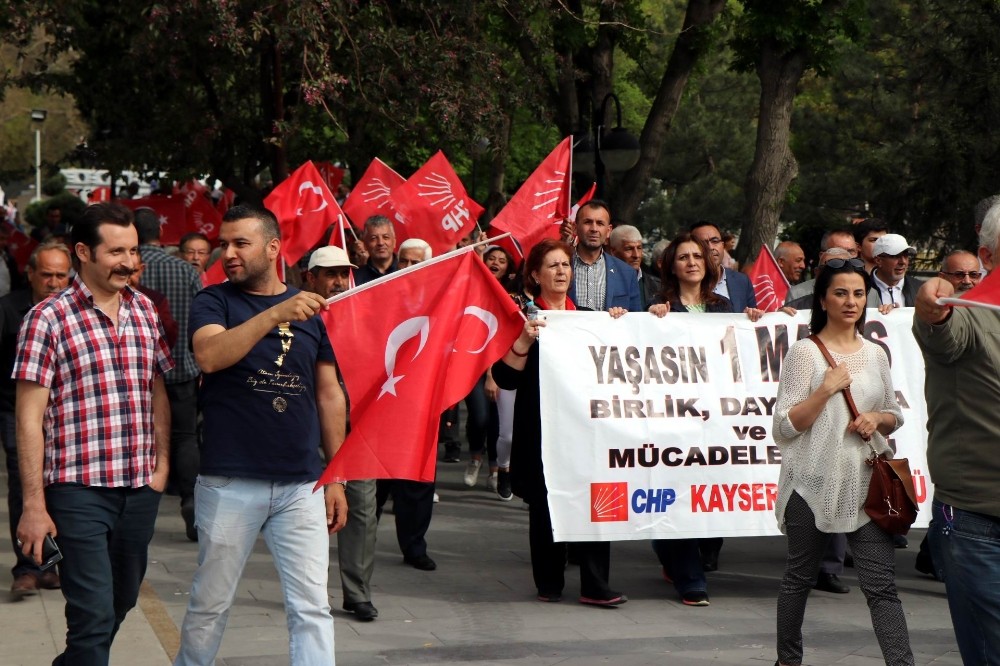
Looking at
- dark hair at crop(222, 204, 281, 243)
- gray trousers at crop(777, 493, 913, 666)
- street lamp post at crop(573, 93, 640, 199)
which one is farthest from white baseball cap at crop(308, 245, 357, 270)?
street lamp post at crop(573, 93, 640, 199)

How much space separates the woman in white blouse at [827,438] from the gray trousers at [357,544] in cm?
226

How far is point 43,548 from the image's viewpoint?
476 cm

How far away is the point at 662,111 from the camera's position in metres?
18.6

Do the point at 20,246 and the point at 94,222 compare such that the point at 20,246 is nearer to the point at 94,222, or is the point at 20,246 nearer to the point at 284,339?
the point at 94,222

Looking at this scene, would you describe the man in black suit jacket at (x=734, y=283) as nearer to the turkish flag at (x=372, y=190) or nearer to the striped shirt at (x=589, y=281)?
the striped shirt at (x=589, y=281)

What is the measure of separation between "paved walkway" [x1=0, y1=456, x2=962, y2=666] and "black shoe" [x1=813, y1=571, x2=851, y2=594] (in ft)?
0.33

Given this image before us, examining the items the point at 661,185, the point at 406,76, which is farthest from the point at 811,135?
the point at 406,76

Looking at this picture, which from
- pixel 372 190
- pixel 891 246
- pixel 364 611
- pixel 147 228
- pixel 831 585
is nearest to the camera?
pixel 364 611

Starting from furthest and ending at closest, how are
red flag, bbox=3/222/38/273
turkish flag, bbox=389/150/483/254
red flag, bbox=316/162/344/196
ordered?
1. red flag, bbox=3/222/38/273
2. red flag, bbox=316/162/344/196
3. turkish flag, bbox=389/150/483/254

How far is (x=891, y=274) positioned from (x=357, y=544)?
13.2 feet

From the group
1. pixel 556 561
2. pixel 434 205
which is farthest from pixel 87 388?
pixel 434 205

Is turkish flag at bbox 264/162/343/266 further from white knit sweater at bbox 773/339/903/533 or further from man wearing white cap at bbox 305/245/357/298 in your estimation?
white knit sweater at bbox 773/339/903/533

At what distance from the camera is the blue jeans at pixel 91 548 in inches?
188

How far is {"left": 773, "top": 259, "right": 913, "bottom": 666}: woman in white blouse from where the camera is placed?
5.83 m
